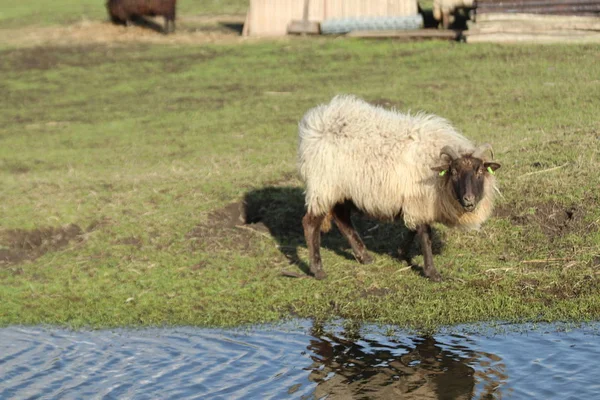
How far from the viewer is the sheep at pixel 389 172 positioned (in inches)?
393

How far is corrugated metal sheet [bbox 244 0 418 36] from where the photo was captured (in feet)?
81.4

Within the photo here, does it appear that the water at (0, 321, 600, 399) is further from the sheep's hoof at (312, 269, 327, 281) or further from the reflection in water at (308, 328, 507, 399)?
the sheep's hoof at (312, 269, 327, 281)

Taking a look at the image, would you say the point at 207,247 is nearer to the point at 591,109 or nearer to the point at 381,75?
the point at 591,109

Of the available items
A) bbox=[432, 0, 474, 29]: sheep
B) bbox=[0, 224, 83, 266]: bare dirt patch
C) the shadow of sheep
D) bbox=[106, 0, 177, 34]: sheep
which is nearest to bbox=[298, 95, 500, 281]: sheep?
the shadow of sheep

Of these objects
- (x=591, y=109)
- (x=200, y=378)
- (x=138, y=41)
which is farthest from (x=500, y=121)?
(x=138, y=41)

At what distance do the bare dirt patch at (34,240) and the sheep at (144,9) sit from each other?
1632 cm

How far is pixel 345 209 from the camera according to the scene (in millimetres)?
11086

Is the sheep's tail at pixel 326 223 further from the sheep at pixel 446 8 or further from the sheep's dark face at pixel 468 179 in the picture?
the sheep at pixel 446 8

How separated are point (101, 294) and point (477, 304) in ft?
14.0

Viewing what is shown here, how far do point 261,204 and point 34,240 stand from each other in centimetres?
307

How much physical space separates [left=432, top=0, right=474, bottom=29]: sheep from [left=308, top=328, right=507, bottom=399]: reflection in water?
1639 cm

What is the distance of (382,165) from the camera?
10.3 metres

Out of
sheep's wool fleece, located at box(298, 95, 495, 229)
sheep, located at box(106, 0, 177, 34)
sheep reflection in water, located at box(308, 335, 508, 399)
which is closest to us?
sheep reflection in water, located at box(308, 335, 508, 399)

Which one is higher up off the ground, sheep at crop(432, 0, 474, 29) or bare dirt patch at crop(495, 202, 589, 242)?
sheep at crop(432, 0, 474, 29)
